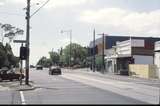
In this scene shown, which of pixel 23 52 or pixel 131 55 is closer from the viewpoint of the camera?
pixel 23 52

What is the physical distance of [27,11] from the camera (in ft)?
141

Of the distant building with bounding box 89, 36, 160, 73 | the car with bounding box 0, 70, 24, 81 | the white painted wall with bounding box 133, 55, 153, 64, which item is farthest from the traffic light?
the white painted wall with bounding box 133, 55, 153, 64

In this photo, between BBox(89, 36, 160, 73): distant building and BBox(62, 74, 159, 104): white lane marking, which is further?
BBox(89, 36, 160, 73): distant building

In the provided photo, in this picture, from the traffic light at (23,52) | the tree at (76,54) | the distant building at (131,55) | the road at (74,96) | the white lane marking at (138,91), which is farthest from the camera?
the tree at (76,54)

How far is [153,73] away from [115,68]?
31.5m

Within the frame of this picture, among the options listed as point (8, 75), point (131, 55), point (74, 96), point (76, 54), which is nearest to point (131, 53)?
point (131, 55)

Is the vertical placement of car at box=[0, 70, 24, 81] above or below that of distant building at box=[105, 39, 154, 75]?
below

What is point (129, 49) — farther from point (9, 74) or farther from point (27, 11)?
point (27, 11)

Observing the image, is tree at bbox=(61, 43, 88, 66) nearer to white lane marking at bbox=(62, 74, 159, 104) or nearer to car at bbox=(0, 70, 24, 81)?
car at bbox=(0, 70, 24, 81)

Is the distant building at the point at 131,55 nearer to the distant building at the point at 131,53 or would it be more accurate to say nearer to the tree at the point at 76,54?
the distant building at the point at 131,53

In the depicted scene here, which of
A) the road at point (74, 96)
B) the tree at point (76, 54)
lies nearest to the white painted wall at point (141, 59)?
the road at point (74, 96)

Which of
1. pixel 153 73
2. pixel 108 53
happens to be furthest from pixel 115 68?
pixel 153 73

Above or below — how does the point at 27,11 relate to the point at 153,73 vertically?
above

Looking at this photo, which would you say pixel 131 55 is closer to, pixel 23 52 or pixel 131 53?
pixel 131 53
